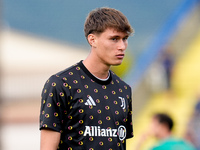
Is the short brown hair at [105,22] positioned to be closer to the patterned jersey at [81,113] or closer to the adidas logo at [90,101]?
the patterned jersey at [81,113]

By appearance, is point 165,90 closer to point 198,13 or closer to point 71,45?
point 198,13

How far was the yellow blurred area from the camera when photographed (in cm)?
1234

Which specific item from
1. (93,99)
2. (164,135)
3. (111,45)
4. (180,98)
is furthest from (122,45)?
(180,98)

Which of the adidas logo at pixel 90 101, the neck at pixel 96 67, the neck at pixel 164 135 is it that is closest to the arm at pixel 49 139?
the adidas logo at pixel 90 101

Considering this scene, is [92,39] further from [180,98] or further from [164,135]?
[180,98]

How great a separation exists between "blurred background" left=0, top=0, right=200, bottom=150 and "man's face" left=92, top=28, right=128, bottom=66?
6.98 meters

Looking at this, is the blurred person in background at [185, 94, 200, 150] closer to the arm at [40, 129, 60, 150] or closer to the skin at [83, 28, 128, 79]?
the skin at [83, 28, 128, 79]

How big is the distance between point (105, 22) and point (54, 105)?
633 mm

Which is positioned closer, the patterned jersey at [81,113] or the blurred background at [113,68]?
the patterned jersey at [81,113]

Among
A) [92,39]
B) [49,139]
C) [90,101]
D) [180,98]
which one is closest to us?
[49,139]

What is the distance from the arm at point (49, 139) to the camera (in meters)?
2.98

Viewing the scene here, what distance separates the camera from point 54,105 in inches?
119

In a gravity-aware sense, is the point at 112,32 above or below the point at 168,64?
below

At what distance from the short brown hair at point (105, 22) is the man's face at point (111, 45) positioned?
0.03 metres
